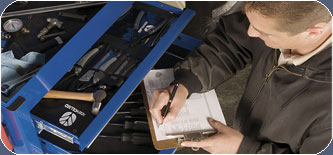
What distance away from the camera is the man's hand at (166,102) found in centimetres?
129

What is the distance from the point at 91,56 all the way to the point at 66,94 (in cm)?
19

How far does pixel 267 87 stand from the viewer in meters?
1.28

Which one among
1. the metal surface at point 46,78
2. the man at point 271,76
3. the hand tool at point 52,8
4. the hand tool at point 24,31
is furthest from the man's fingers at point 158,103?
the hand tool at point 24,31

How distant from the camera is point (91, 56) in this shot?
4.48 feet

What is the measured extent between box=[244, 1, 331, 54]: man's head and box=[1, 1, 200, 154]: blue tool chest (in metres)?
0.46

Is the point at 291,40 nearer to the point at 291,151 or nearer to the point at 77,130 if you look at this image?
the point at 291,151

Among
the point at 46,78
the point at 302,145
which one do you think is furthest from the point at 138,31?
the point at 302,145

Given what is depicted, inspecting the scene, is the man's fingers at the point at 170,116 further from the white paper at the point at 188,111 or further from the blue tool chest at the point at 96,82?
the blue tool chest at the point at 96,82

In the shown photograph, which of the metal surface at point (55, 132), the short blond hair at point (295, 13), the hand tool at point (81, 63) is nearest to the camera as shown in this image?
the short blond hair at point (295, 13)

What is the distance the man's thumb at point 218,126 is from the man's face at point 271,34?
1.22 ft

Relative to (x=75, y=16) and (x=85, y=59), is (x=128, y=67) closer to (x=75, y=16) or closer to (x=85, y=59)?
(x=85, y=59)

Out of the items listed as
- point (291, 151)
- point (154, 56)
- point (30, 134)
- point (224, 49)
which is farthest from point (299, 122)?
point (30, 134)

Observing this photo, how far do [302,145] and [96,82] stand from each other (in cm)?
78

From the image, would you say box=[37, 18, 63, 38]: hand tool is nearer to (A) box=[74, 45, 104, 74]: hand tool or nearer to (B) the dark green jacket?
(A) box=[74, 45, 104, 74]: hand tool
